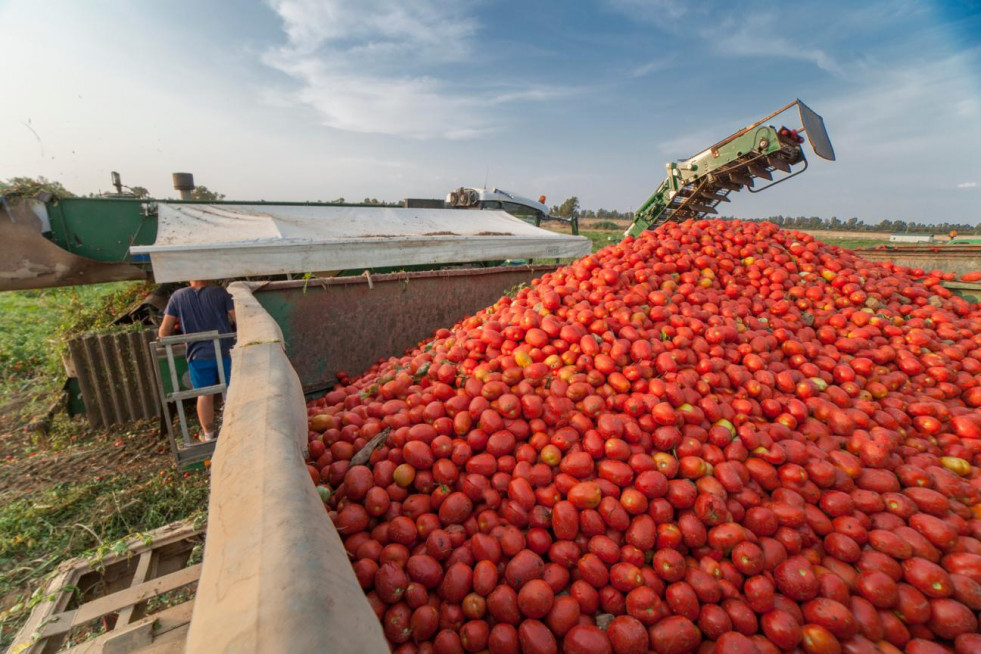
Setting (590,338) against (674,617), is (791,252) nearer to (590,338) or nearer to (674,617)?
(590,338)

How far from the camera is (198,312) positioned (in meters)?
4.21

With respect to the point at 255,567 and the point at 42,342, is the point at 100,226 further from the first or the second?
the point at 255,567

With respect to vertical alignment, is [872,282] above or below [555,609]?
above

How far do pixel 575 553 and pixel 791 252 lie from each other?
167 inches

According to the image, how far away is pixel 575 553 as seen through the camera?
1.76 m

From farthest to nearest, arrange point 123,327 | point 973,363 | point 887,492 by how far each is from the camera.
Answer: point 123,327
point 973,363
point 887,492

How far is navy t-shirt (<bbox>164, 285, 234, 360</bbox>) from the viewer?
419 centimetres

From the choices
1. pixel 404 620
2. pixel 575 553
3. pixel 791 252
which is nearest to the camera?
pixel 404 620

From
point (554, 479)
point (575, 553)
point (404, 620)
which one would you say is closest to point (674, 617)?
point (575, 553)

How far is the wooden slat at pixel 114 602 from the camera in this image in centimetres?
177

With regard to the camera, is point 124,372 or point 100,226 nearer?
point 100,226

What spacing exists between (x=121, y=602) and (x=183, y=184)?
272 inches

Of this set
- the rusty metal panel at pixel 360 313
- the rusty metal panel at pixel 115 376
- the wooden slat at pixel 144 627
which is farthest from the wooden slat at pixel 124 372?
the wooden slat at pixel 144 627

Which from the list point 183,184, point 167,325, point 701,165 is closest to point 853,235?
point 701,165
